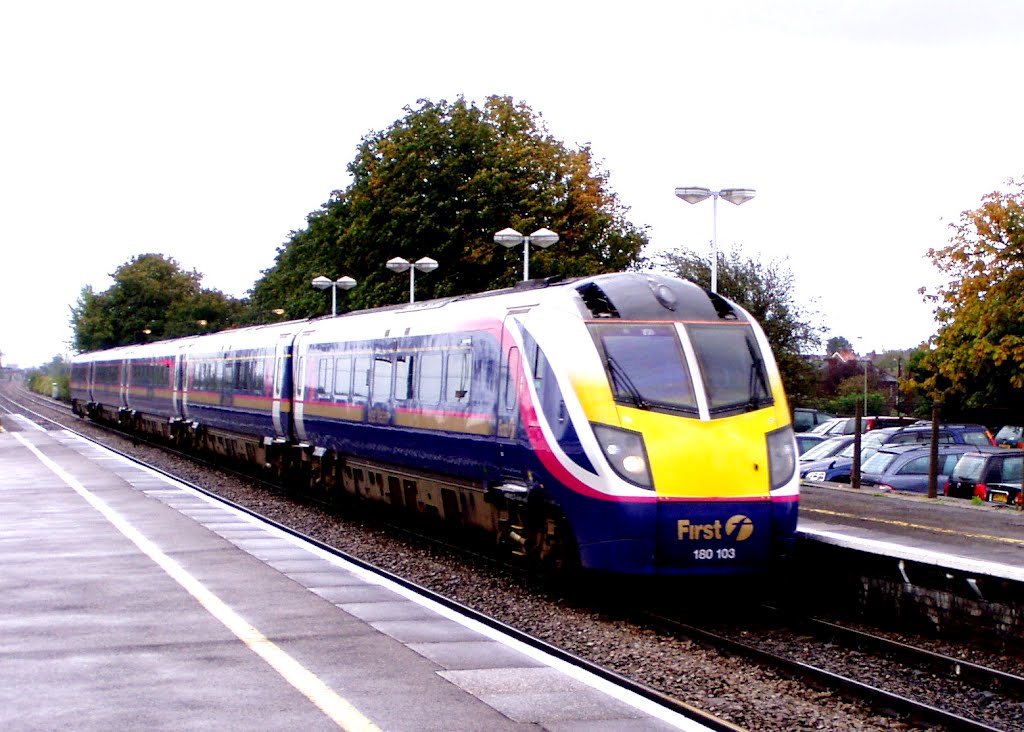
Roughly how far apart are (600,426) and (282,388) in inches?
571

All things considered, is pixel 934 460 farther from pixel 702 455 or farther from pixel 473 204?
pixel 473 204

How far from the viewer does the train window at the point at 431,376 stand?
16.6 metres

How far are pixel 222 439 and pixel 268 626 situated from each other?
23.3 m

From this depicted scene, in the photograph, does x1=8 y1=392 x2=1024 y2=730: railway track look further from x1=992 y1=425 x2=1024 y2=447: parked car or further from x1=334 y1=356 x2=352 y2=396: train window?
x1=992 y1=425 x2=1024 y2=447: parked car

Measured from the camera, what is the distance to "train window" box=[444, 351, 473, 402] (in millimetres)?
15539

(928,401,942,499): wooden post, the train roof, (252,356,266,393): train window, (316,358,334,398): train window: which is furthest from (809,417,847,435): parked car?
the train roof

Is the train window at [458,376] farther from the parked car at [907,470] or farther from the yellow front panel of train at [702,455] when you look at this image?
the parked car at [907,470]

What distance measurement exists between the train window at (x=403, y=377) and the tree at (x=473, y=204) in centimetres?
2916

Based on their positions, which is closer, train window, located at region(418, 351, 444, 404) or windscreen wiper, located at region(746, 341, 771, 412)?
windscreen wiper, located at region(746, 341, 771, 412)

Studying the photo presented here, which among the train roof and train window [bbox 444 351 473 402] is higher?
the train roof

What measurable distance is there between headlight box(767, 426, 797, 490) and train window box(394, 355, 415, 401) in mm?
6178

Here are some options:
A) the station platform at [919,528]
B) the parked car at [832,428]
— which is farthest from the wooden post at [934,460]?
the parked car at [832,428]

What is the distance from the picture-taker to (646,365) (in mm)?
12859

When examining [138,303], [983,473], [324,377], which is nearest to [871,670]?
[324,377]
